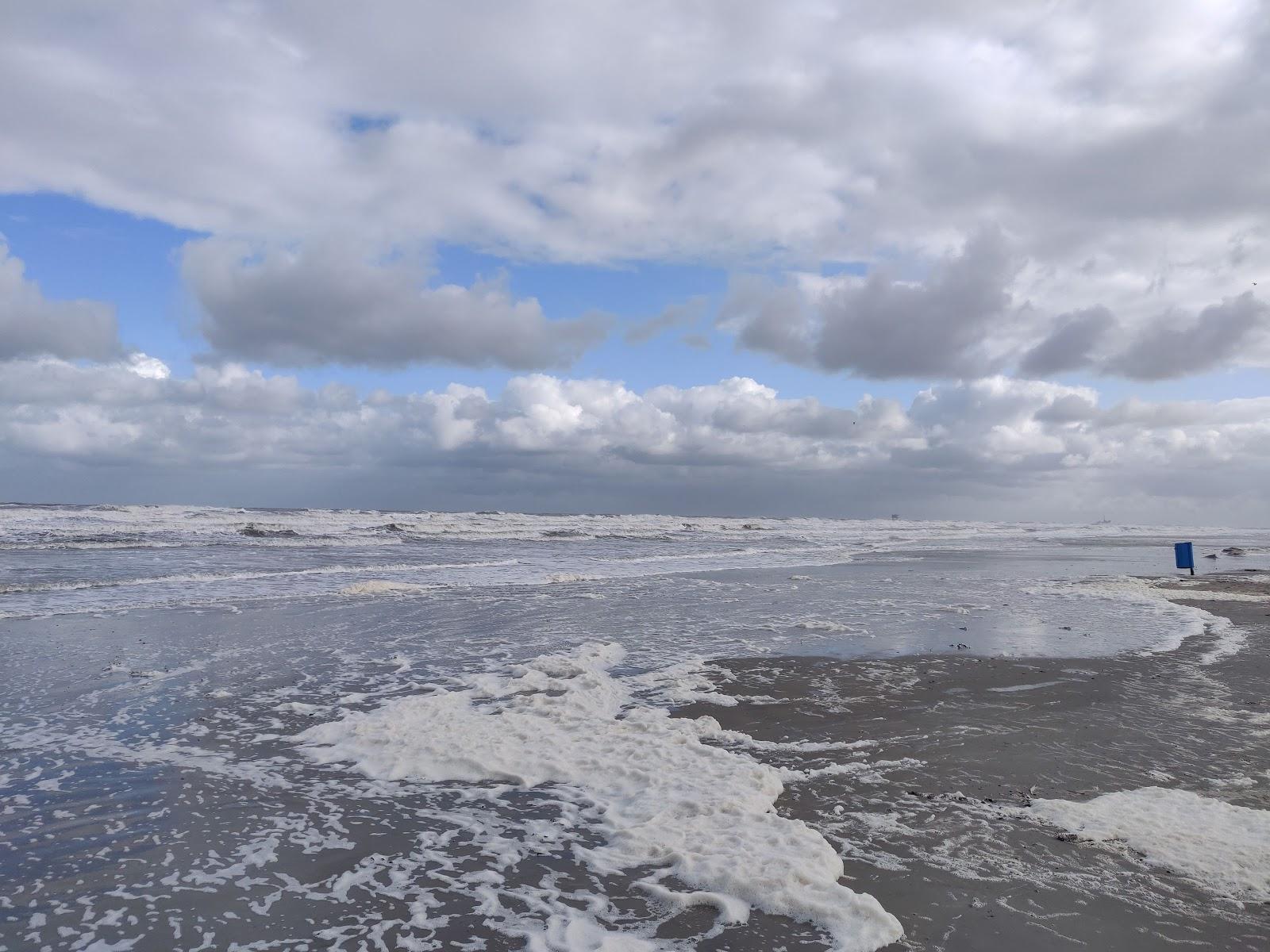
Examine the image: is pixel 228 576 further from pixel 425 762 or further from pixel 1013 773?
pixel 1013 773

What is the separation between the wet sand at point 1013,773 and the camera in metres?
4.62

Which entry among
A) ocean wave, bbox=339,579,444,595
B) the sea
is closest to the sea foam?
the sea

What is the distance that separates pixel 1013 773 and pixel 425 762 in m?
5.62

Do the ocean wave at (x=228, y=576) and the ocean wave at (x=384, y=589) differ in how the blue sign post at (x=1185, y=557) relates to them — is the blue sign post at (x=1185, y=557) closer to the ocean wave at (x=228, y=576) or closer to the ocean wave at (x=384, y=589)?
the ocean wave at (x=228, y=576)

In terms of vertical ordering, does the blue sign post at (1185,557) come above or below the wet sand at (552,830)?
above

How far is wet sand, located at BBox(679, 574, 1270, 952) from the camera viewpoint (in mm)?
4625

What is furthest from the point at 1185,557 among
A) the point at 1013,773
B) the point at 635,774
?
the point at 635,774

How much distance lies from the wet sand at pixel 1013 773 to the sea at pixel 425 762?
448mm

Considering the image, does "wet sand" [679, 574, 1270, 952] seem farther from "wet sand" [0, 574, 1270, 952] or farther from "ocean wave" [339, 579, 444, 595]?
"ocean wave" [339, 579, 444, 595]

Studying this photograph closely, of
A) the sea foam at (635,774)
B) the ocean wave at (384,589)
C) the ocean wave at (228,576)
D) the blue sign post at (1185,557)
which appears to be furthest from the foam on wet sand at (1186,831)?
the blue sign post at (1185,557)

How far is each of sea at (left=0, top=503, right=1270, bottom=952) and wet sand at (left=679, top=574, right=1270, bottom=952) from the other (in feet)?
1.47

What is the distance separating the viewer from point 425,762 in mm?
7566

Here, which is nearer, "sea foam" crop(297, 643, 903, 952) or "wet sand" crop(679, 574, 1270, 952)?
"wet sand" crop(679, 574, 1270, 952)

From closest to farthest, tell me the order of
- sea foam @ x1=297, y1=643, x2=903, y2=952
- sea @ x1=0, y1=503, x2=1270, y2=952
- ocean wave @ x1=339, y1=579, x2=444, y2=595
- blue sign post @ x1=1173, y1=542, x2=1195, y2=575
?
sea @ x1=0, y1=503, x2=1270, y2=952 → sea foam @ x1=297, y1=643, x2=903, y2=952 → ocean wave @ x1=339, y1=579, x2=444, y2=595 → blue sign post @ x1=1173, y1=542, x2=1195, y2=575
